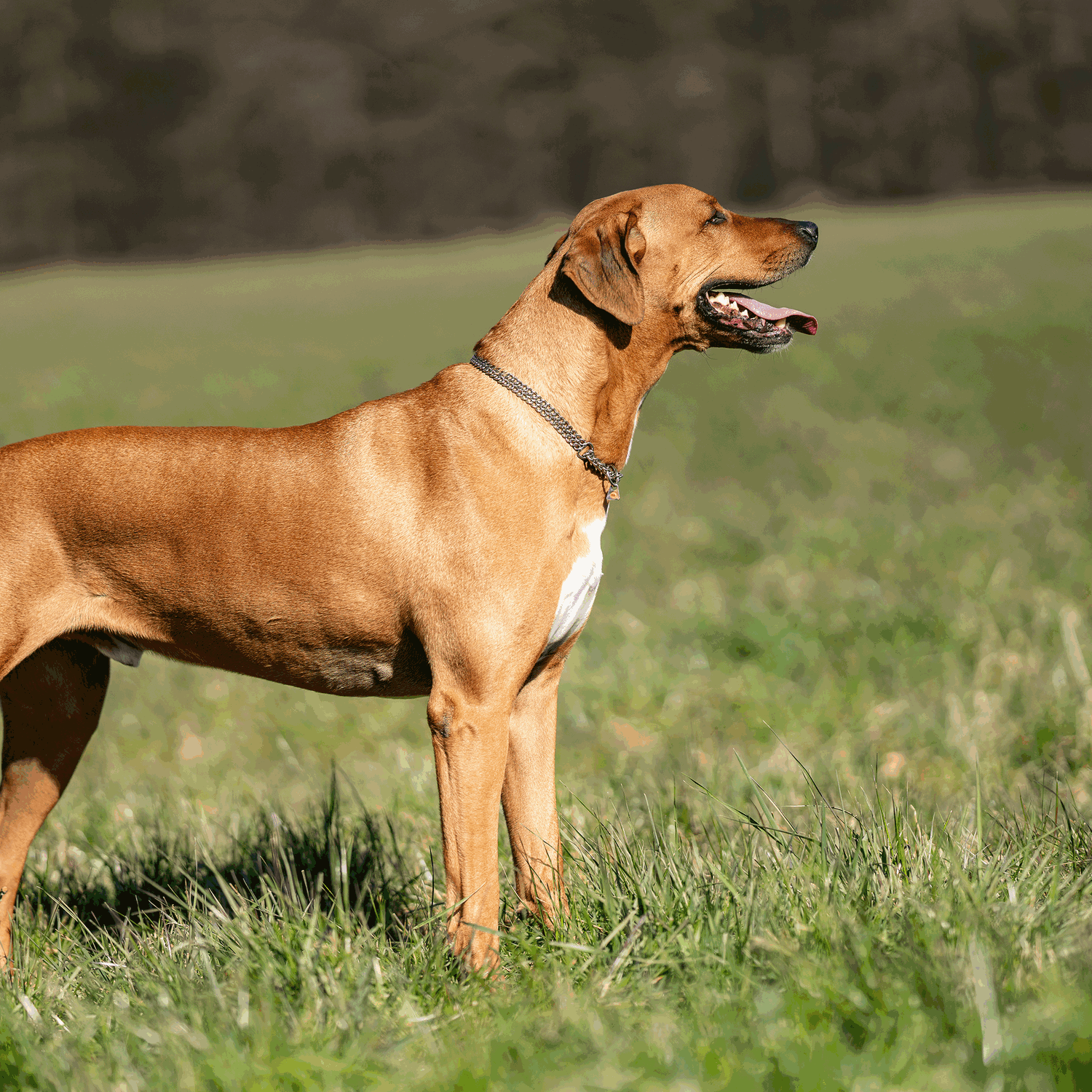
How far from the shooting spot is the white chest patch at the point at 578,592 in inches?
126

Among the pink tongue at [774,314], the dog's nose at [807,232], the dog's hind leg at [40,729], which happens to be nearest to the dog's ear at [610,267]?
the pink tongue at [774,314]

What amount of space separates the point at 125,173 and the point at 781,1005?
3675 centimetres

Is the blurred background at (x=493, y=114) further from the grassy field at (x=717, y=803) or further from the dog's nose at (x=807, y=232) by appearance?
the dog's nose at (x=807, y=232)

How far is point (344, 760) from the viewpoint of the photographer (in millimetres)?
6430

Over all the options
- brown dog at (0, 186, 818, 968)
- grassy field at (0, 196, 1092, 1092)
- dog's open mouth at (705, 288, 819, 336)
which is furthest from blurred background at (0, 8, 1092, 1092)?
dog's open mouth at (705, 288, 819, 336)

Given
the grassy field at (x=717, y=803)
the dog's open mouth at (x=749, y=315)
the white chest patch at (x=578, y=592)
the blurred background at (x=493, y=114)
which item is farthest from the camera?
the blurred background at (x=493, y=114)

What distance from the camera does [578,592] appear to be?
3250mm

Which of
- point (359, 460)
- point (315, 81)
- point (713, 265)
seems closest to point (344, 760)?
point (359, 460)

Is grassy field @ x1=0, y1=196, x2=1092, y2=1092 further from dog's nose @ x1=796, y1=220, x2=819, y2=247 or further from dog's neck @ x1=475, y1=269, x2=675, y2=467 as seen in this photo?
dog's nose @ x1=796, y1=220, x2=819, y2=247

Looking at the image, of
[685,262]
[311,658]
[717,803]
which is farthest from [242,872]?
[685,262]

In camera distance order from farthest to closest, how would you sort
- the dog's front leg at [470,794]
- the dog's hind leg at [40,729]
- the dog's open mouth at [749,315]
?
the dog's hind leg at [40,729] → the dog's open mouth at [749,315] → the dog's front leg at [470,794]

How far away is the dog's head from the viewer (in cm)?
332

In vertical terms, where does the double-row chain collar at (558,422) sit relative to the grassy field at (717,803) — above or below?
above

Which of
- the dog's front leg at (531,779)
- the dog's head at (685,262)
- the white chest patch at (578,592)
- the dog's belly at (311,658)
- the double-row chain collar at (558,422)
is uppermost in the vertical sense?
the dog's head at (685,262)
